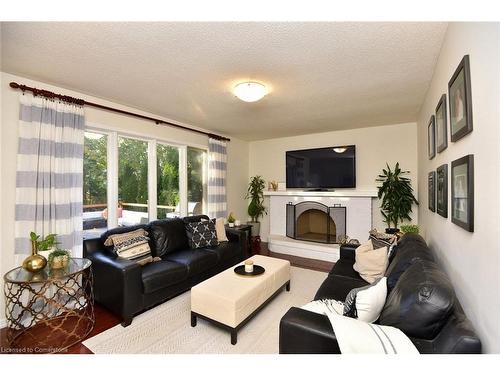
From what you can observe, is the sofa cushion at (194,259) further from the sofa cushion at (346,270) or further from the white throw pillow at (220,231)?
the sofa cushion at (346,270)

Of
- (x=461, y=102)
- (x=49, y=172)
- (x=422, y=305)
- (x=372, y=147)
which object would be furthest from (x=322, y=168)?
(x=49, y=172)

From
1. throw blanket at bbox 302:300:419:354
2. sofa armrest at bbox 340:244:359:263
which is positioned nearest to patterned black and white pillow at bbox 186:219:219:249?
sofa armrest at bbox 340:244:359:263

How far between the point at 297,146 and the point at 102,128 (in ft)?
11.8

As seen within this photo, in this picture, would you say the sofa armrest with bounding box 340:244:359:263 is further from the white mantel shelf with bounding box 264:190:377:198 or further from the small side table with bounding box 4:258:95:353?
the small side table with bounding box 4:258:95:353

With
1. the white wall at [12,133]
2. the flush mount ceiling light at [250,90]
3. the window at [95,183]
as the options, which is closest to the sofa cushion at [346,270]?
the flush mount ceiling light at [250,90]

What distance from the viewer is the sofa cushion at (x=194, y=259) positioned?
276 centimetres

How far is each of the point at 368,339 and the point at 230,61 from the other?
2.13m

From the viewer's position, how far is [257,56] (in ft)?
6.21

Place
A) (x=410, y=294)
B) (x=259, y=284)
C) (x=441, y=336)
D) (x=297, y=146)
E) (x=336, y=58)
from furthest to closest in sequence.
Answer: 1. (x=297, y=146)
2. (x=259, y=284)
3. (x=336, y=58)
4. (x=410, y=294)
5. (x=441, y=336)

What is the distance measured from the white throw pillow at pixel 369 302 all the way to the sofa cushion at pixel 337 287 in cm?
51

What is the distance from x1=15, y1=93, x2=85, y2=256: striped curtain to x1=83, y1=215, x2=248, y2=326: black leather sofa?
15.1 inches

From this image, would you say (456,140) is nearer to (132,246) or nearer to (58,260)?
(132,246)
